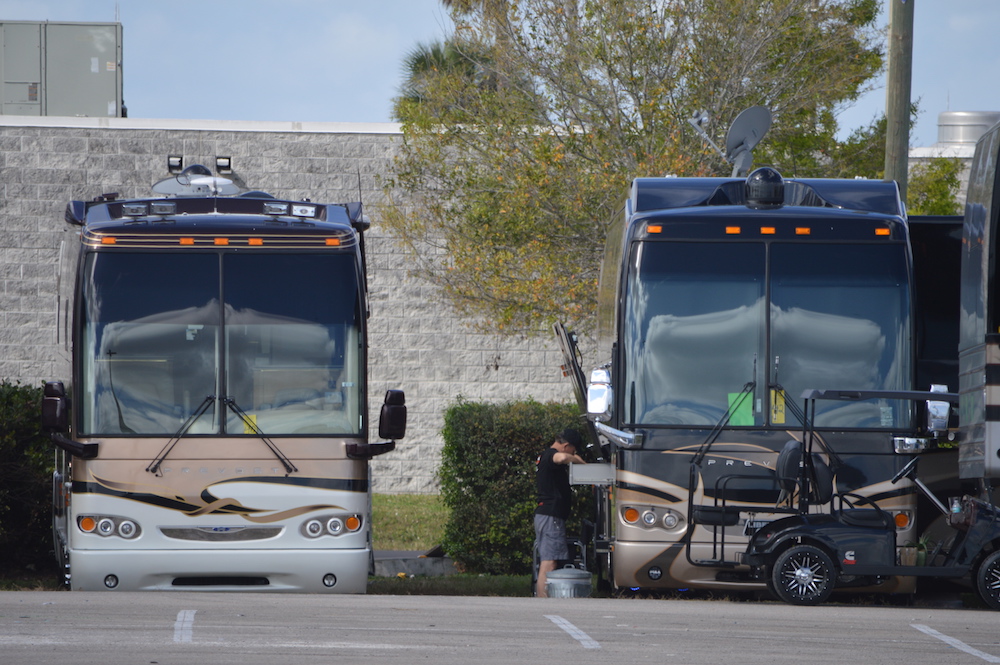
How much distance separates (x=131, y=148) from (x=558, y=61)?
7.05 meters

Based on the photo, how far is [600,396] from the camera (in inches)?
383

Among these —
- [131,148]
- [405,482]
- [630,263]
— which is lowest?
[405,482]

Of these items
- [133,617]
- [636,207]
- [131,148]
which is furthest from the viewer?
[131,148]

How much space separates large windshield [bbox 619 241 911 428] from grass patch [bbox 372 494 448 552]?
615 cm

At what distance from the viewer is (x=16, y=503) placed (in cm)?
1288

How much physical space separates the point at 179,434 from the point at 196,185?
3.16 m

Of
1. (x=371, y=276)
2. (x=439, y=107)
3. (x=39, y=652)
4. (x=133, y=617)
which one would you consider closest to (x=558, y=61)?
(x=439, y=107)

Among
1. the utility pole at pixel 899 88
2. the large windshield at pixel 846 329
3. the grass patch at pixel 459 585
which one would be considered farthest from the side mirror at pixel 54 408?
the utility pole at pixel 899 88

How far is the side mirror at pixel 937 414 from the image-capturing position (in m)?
9.36

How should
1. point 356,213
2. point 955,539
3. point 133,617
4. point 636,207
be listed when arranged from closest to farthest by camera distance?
point 133,617 < point 955,539 < point 636,207 < point 356,213

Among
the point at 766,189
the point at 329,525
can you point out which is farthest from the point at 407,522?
the point at 766,189

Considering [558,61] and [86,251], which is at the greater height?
[558,61]

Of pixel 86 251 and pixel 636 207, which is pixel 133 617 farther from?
pixel 636 207

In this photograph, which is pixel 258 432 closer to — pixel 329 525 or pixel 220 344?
pixel 220 344
